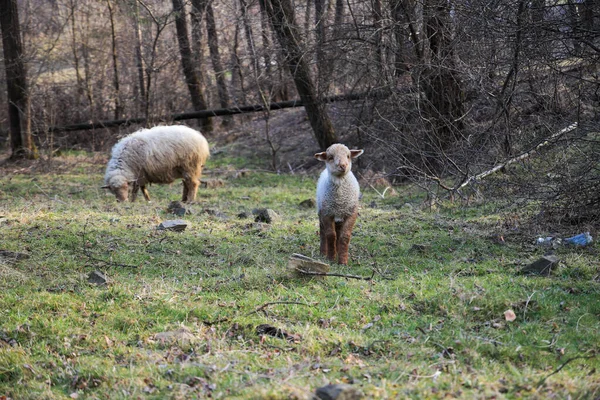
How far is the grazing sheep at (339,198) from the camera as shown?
24.5 ft

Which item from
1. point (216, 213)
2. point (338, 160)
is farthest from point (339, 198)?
point (216, 213)

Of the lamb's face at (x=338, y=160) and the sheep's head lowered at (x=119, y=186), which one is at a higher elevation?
the lamb's face at (x=338, y=160)

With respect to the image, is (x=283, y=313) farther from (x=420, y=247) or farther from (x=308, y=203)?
(x=308, y=203)

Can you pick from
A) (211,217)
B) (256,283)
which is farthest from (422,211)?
(256,283)

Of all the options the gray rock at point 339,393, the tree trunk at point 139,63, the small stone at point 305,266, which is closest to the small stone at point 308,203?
the small stone at point 305,266

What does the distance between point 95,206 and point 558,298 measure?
325 inches

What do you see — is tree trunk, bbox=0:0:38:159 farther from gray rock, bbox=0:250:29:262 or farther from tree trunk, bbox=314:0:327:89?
gray rock, bbox=0:250:29:262

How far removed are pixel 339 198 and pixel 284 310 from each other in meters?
1.91

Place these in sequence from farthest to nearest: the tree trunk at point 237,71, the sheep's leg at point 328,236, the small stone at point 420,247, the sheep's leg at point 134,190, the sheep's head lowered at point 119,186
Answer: the tree trunk at point 237,71 → the sheep's leg at point 134,190 → the sheep's head lowered at point 119,186 → the small stone at point 420,247 → the sheep's leg at point 328,236

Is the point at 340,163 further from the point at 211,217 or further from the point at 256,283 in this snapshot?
the point at 211,217

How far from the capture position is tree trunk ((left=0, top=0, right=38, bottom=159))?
1780cm

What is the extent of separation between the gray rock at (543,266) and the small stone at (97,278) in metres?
4.39

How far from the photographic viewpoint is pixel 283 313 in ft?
19.4

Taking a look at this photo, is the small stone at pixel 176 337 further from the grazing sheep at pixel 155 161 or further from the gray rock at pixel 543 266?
the grazing sheep at pixel 155 161
